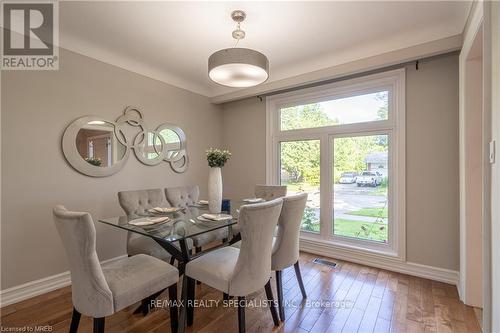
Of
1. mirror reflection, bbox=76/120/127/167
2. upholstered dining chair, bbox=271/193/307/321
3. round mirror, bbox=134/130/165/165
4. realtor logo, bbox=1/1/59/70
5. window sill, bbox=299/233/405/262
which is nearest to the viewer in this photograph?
upholstered dining chair, bbox=271/193/307/321

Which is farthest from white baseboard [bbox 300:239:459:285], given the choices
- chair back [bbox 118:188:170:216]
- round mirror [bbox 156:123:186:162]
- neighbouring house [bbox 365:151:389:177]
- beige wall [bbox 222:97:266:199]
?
round mirror [bbox 156:123:186:162]

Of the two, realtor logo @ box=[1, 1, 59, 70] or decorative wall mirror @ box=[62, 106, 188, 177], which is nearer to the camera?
realtor logo @ box=[1, 1, 59, 70]

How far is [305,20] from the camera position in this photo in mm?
2182

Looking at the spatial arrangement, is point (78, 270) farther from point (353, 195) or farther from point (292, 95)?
point (292, 95)

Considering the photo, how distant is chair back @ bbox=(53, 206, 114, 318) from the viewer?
1258mm

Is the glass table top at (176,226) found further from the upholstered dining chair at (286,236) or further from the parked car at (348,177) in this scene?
the parked car at (348,177)

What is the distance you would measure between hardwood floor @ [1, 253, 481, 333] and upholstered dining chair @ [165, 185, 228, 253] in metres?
0.46

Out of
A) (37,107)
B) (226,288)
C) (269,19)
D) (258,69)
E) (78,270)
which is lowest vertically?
(226,288)

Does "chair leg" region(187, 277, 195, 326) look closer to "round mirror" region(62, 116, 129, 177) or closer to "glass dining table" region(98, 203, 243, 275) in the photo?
"glass dining table" region(98, 203, 243, 275)

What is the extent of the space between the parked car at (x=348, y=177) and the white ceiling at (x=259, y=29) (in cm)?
142

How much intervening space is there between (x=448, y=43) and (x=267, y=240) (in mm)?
2563

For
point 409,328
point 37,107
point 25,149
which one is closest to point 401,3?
point 409,328

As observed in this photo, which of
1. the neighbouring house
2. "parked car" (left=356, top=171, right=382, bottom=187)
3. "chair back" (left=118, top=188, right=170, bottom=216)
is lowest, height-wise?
"chair back" (left=118, top=188, right=170, bottom=216)

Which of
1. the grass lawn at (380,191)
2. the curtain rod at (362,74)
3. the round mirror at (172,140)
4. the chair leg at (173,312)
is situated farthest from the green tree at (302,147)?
the chair leg at (173,312)
